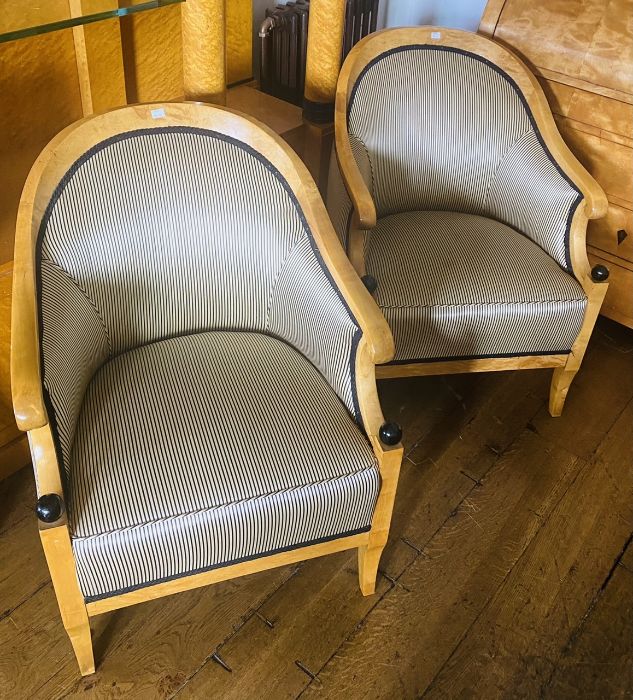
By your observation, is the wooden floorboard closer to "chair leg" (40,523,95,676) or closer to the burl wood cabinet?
"chair leg" (40,523,95,676)

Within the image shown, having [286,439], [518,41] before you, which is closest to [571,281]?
[518,41]

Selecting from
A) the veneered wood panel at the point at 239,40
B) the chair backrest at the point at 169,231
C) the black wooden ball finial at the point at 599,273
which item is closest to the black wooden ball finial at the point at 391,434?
the chair backrest at the point at 169,231

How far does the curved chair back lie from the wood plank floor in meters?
0.55

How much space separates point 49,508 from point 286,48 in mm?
1504

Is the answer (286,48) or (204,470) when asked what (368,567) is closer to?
(204,470)

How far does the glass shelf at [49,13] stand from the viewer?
1.16 m

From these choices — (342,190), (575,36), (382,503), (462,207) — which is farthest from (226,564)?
(575,36)

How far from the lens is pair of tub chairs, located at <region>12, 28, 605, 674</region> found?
108cm

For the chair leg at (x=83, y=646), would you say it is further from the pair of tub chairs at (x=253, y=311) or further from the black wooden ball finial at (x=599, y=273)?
the black wooden ball finial at (x=599, y=273)

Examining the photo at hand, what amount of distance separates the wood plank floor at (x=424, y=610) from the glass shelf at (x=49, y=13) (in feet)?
3.07

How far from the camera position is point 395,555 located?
1491mm

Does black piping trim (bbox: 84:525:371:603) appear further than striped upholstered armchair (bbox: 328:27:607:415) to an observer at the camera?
No

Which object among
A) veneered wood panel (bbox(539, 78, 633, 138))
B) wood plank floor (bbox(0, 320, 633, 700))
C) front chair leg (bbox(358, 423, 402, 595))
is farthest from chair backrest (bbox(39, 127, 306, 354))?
veneered wood panel (bbox(539, 78, 633, 138))

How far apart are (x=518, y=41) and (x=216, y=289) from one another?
114 centimetres
